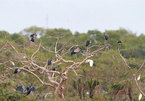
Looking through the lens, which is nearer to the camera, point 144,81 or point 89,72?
point 144,81

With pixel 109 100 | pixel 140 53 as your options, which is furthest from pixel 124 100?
pixel 140 53

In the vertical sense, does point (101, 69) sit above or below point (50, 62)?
below

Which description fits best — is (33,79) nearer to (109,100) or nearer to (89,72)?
(89,72)

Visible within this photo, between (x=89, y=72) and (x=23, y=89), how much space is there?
7.04 meters

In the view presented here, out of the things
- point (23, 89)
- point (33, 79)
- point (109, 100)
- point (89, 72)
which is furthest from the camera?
point (89, 72)

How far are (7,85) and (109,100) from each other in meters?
3.22

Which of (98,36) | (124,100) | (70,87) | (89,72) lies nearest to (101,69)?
(89,72)

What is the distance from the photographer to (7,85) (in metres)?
11.3

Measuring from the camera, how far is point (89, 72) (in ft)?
55.5

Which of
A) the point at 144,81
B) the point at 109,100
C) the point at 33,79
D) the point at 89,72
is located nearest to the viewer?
the point at 109,100

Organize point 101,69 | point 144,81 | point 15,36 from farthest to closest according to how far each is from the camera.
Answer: point 15,36, point 101,69, point 144,81

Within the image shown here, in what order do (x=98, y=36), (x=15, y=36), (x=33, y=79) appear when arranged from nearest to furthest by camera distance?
(x=33, y=79)
(x=15, y=36)
(x=98, y=36)

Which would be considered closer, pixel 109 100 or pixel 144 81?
pixel 109 100

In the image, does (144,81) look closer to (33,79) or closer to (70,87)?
(70,87)
